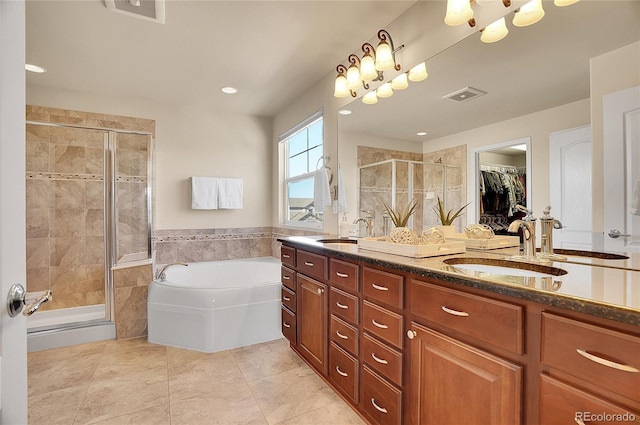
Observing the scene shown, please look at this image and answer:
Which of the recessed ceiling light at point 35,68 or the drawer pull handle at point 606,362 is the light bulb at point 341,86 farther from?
the recessed ceiling light at point 35,68

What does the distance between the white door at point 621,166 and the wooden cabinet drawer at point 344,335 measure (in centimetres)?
115

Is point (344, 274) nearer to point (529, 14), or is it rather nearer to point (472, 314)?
point (472, 314)

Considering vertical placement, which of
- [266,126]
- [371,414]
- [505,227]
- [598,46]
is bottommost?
[371,414]

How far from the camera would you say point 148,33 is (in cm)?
218

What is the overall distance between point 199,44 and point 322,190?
147 cm

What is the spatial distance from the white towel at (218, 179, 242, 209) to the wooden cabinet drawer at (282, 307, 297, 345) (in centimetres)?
176

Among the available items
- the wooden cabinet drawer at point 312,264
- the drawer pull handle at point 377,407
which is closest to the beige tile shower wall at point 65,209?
the wooden cabinet drawer at point 312,264

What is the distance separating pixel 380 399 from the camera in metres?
1.44

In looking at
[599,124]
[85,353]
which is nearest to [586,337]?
[599,124]

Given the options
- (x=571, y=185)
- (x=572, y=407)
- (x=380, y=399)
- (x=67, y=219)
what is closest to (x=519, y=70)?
(x=571, y=185)

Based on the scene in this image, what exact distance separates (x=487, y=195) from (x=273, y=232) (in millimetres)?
2878

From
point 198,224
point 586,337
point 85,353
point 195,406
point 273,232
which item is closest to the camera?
point 586,337

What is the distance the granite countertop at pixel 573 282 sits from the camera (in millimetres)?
733

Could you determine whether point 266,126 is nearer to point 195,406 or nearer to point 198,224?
point 198,224
